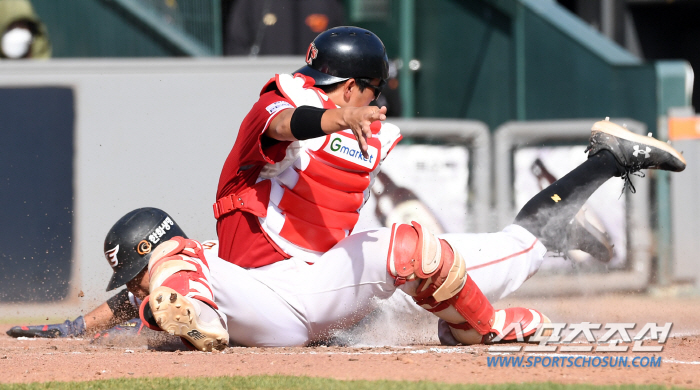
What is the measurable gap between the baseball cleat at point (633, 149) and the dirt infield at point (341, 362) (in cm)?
89

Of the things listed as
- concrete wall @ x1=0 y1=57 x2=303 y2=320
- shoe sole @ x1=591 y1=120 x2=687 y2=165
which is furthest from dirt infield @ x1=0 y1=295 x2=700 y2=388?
concrete wall @ x1=0 y1=57 x2=303 y2=320

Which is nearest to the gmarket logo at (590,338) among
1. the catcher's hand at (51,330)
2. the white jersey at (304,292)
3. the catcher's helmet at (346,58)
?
the white jersey at (304,292)

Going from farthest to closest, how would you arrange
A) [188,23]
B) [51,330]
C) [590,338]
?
[188,23] < [51,330] < [590,338]

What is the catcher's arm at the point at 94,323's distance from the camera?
485 cm

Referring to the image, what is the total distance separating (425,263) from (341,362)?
1.75 ft

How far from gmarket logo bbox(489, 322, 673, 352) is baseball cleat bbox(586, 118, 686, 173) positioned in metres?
0.85

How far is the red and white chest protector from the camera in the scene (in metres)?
3.83

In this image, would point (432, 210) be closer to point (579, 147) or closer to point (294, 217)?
point (579, 147)

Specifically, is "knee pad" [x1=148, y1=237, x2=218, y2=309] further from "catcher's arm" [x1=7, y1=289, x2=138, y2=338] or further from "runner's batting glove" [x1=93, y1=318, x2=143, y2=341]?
"catcher's arm" [x1=7, y1=289, x2=138, y2=338]

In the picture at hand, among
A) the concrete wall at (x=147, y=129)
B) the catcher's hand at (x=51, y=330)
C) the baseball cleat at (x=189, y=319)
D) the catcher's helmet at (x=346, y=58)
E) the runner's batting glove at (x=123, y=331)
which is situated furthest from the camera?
the concrete wall at (x=147, y=129)

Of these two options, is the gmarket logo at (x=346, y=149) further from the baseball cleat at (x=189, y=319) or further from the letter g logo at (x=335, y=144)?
the baseball cleat at (x=189, y=319)

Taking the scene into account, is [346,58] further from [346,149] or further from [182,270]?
[182,270]

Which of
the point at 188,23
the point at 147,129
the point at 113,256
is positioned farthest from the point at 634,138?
the point at 188,23

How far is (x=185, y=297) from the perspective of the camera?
340 cm
